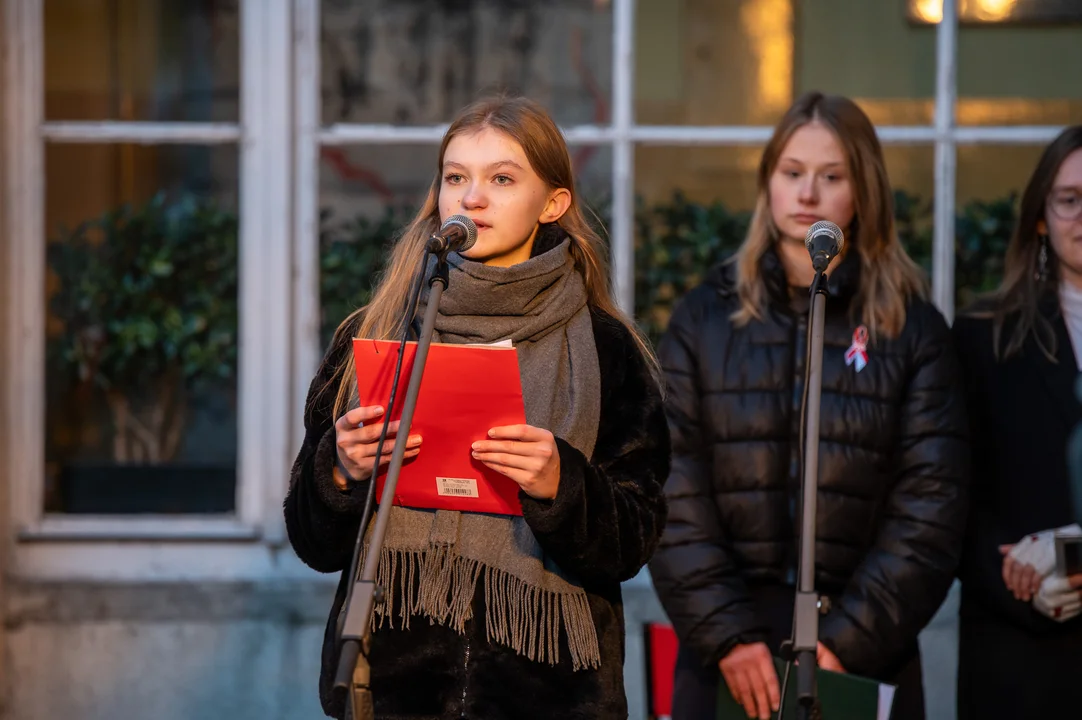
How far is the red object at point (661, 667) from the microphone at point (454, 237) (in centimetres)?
156

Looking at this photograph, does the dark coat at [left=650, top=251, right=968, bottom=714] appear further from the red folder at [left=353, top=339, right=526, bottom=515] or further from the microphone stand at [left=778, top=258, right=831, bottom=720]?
the red folder at [left=353, top=339, right=526, bottom=515]

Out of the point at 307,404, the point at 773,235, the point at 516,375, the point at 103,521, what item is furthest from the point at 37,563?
the point at 516,375

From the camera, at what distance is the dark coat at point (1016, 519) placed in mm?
3178

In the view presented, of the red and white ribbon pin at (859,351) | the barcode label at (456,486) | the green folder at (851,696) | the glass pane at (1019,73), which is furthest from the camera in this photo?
the glass pane at (1019,73)

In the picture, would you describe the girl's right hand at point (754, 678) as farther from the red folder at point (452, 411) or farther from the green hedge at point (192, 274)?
the green hedge at point (192, 274)

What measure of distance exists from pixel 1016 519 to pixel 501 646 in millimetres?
1463

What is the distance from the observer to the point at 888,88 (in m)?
4.45

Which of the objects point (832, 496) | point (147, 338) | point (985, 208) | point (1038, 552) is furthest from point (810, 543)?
point (147, 338)

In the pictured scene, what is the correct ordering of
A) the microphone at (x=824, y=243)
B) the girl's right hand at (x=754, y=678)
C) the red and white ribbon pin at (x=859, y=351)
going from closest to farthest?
1. the microphone at (x=824, y=243)
2. the girl's right hand at (x=754, y=678)
3. the red and white ribbon pin at (x=859, y=351)

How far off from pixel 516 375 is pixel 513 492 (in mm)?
303

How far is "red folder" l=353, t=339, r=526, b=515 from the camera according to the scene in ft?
6.89

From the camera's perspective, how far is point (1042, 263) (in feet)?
11.1

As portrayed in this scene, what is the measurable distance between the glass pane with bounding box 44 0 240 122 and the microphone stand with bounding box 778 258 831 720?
269cm

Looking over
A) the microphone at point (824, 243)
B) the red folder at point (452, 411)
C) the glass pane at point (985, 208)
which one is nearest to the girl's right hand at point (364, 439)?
the red folder at point (452, 411)
